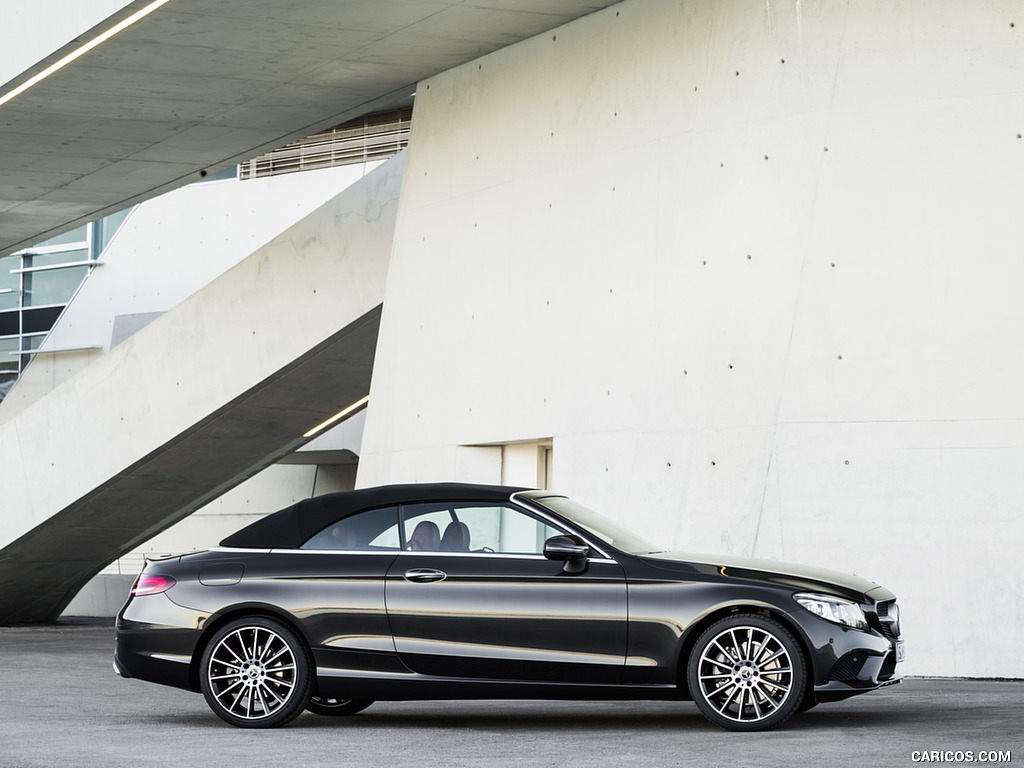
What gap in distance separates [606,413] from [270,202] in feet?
64.6

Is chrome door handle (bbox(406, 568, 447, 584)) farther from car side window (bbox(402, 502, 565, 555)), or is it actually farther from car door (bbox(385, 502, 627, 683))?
car side window (bbox(402, 502, 565, 555))

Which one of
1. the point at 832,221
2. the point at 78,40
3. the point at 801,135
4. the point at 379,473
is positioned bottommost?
the point at 379,473

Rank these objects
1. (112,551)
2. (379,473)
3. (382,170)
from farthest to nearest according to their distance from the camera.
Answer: (112,551) → (382,170) → (379,473)

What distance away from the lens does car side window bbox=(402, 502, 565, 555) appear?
9.08 metres

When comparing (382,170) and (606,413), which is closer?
(606,413)

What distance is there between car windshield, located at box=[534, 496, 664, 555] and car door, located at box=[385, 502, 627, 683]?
169 mm

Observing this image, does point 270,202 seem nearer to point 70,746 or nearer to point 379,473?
point 379,473

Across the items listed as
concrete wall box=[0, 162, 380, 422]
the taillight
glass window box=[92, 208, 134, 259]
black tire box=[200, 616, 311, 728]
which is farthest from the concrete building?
glass window box=[92, 208, 134, 259]

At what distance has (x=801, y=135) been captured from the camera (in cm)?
1262

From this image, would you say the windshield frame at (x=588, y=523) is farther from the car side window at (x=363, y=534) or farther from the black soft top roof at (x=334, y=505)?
the car side window at (x=363, y=534)

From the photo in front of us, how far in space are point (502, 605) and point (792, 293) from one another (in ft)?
15.8

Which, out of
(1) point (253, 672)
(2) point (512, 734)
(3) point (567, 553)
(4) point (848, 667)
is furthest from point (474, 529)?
(4) point (848, 667)

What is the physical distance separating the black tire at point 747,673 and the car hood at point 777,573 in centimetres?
27

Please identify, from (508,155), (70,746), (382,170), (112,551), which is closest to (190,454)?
(112,551)
